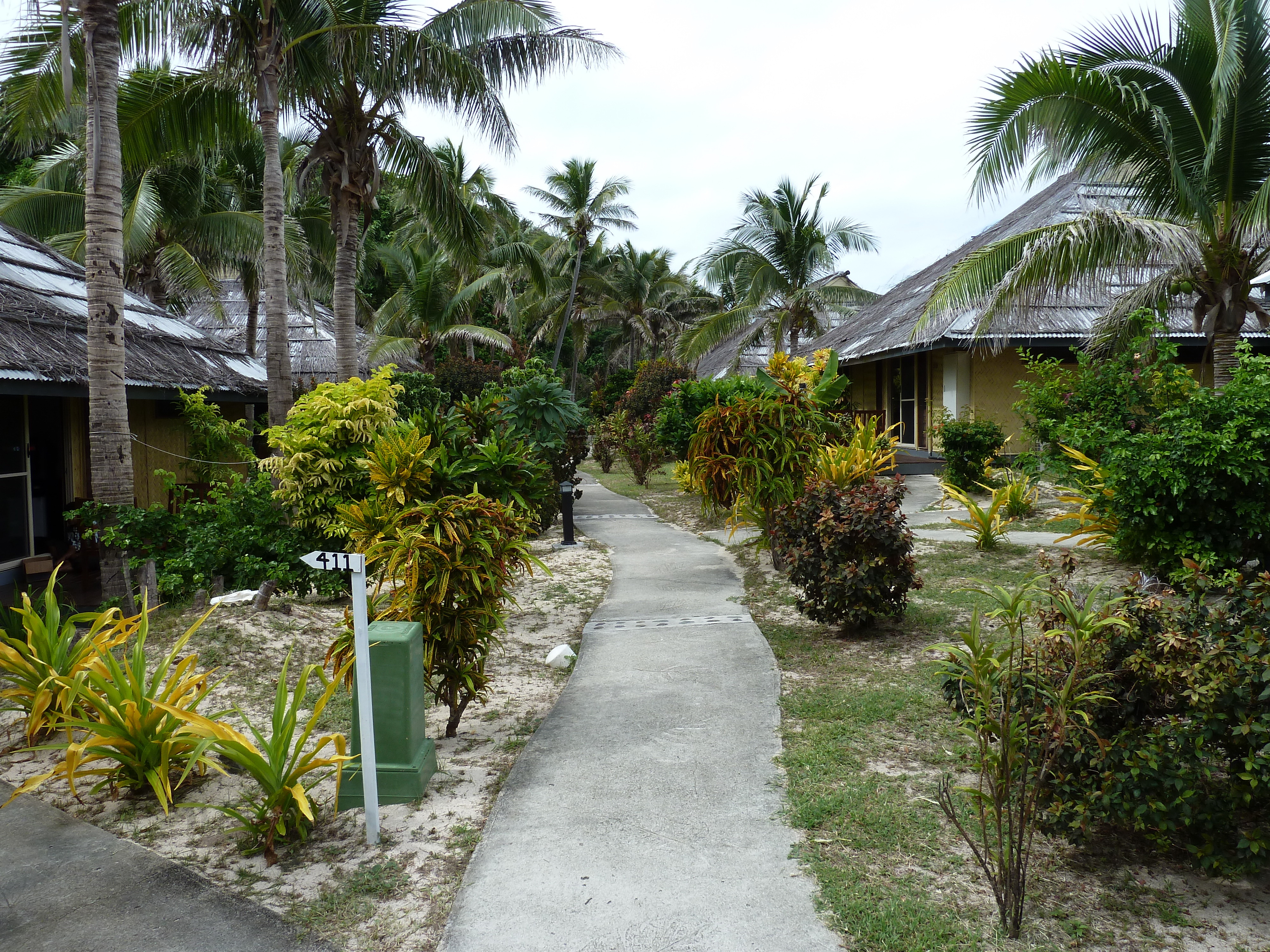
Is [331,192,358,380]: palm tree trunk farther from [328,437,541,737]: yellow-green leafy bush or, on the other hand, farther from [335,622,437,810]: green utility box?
[335,622,437,810]: green utility box

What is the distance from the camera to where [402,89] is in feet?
39.0

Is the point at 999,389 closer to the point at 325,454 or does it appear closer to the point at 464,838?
the point at 325,454

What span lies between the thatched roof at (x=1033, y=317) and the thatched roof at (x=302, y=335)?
41.5ft

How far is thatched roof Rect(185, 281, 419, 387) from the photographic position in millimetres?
23750

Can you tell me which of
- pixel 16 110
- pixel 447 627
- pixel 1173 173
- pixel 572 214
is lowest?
pixel 447 627

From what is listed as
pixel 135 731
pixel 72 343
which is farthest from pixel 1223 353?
pixel 72 343

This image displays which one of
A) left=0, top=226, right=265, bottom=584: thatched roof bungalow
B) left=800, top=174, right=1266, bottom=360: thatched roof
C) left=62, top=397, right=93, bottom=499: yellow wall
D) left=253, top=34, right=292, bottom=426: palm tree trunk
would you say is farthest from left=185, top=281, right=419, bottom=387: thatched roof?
left=800, top=174, right=1266, bottom=360: thatched roof

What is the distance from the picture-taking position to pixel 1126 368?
1040cm

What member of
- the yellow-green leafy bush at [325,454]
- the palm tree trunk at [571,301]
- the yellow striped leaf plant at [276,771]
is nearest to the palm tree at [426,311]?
the palm tree trunk at [571,301]

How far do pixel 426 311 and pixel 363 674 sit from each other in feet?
80.6

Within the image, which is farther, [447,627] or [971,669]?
[447,627]

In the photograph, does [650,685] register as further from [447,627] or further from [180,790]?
[180,790]

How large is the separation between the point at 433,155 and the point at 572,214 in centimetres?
2472

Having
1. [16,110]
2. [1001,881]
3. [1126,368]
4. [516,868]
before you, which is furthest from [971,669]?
[16,110]
